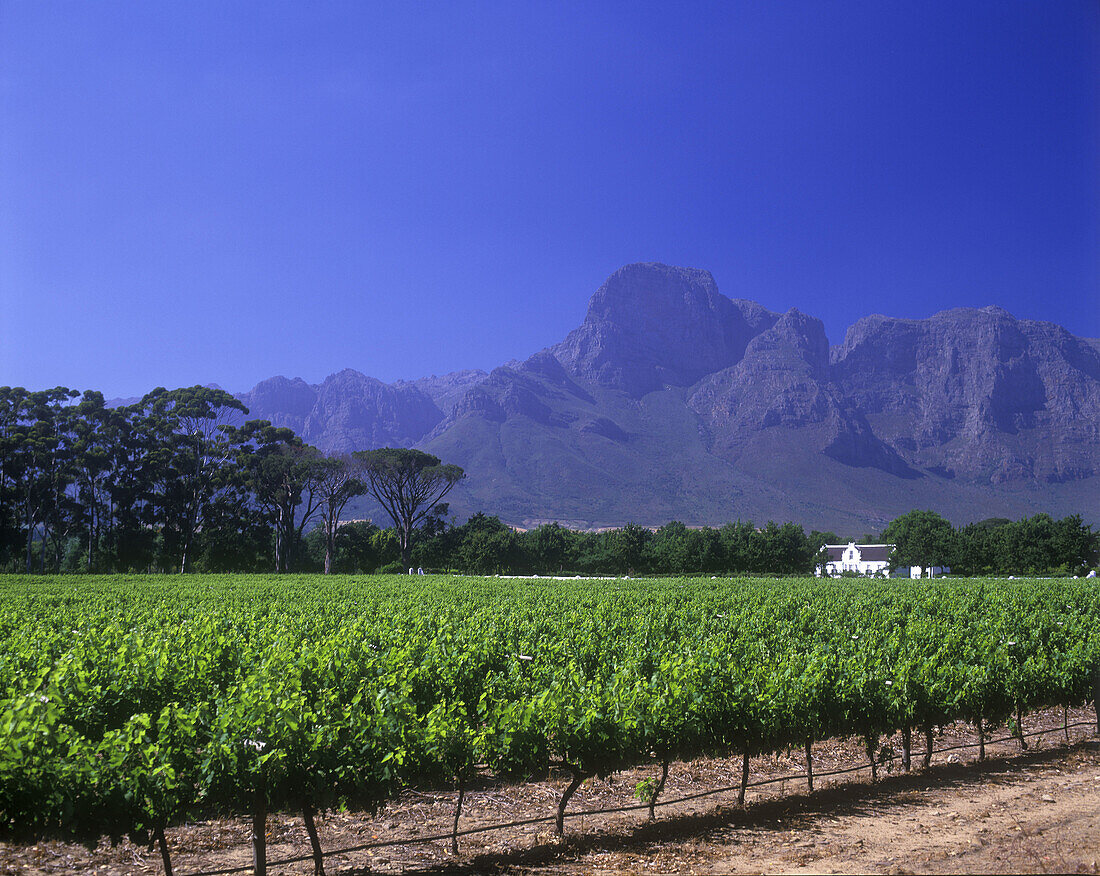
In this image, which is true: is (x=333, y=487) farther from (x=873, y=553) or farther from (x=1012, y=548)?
(x=873, y=553)

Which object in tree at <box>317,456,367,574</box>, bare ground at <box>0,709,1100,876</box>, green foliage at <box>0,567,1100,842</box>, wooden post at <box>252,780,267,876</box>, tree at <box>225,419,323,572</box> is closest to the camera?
green foliage at <box>0,567,1100,842</box>

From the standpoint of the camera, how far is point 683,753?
8.52m

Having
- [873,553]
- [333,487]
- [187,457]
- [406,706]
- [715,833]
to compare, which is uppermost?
[187,457]

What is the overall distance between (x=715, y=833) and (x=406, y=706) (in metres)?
3.66

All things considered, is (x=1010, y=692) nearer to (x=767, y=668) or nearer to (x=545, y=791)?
(x=767, y=668)

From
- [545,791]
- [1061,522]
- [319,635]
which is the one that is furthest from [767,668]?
[1061,522]

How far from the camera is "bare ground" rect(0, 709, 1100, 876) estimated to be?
6582 millimetres

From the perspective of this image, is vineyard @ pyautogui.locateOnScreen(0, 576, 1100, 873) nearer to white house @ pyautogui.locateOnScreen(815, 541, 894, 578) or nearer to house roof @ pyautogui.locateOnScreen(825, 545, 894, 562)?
white house @ pyautogui.locateOnScreen(815, 541, 894, 578)

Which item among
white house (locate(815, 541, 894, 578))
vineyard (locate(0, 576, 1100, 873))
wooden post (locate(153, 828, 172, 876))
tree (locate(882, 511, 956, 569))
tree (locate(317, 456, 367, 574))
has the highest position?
tree (locate(317, 456, 367, 574))

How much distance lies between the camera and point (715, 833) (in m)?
7.50

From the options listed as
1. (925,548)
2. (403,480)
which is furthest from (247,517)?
(925,548)

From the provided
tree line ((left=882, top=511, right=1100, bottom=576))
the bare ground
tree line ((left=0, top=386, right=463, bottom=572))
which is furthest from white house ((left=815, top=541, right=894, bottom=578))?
the bare ground

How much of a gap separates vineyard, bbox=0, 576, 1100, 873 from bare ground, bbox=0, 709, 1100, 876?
0.51 metres

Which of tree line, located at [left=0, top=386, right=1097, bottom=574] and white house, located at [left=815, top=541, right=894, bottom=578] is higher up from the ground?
tree line, located at [left=0, top=386, right=1097, bottom=574]
